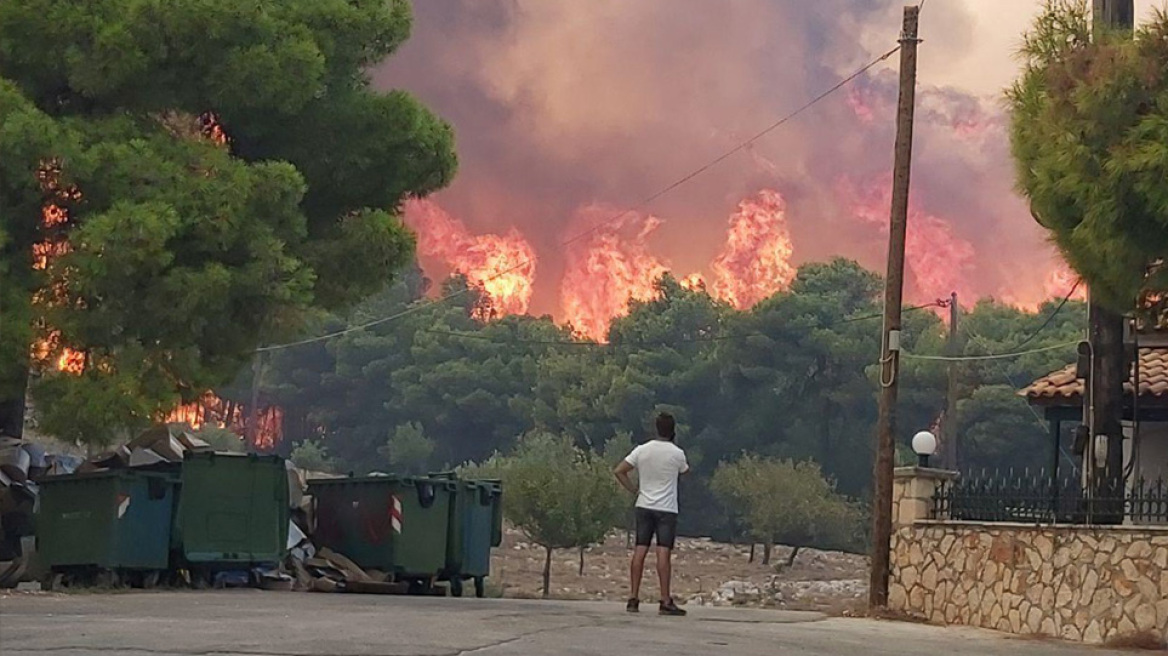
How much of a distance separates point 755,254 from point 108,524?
89331mm

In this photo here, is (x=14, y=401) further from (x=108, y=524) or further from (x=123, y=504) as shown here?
(x=108, y=524)

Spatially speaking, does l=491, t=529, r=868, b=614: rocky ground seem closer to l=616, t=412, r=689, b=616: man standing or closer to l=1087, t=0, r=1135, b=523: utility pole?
l=1087, t=0, r=1135, b=523: utility pole

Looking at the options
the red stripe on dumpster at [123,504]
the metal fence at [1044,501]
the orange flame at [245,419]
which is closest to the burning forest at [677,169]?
the orange flame at [245,419]

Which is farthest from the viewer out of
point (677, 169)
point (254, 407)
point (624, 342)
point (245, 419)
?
point (677, 169)

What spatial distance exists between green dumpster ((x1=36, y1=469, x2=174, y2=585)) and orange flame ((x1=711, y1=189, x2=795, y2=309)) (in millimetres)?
77932

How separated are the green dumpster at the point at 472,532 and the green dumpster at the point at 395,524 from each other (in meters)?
0.19

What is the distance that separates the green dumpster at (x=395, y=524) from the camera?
2258cm

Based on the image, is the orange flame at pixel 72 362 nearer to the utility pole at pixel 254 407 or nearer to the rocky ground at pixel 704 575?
the rocky ground at pixel 704 575

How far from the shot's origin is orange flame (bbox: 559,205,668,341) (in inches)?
4111

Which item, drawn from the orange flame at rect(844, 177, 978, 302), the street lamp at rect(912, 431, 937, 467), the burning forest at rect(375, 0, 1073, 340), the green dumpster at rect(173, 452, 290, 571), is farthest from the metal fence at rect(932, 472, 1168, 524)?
the orange flame at rect(844, 177, 978, 302)

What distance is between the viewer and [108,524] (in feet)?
63.9

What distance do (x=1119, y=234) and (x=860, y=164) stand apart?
109m

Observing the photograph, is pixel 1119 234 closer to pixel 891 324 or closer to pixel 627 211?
pixel 891 324

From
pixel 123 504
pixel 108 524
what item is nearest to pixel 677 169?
pixel 123 504
